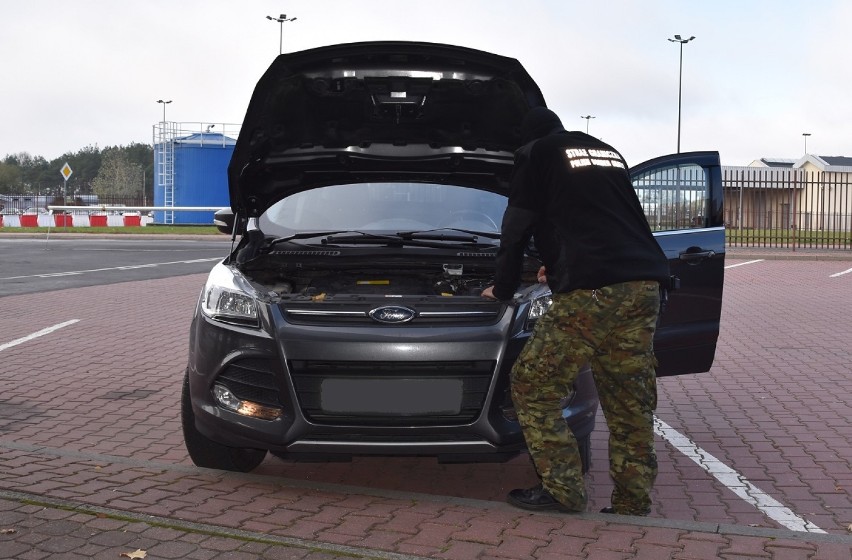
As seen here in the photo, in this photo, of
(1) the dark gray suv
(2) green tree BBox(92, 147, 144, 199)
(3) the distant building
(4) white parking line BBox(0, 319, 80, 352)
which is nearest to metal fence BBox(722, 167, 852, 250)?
(3) the distant building

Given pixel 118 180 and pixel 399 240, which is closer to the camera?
pixel 399 240

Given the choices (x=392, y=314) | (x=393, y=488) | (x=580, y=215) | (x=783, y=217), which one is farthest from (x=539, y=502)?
(x=783, y=217)

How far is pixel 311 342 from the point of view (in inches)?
159

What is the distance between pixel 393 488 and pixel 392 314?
1.02 metres

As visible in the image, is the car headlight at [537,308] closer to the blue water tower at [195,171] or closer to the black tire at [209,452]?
the black tire at [209,452]

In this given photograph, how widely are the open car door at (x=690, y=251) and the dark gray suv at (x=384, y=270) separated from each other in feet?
0.04

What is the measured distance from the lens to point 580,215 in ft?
12.9

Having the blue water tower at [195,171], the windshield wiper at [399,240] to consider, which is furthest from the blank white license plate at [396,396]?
the blue water tower at [195,171]

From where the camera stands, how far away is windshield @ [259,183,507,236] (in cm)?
556

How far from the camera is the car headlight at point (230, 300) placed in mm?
4270

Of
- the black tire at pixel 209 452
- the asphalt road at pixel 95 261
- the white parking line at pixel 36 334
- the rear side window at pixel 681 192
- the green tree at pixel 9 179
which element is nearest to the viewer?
the black tire at pixel 209 452

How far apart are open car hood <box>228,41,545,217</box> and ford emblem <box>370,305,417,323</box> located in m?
1.24

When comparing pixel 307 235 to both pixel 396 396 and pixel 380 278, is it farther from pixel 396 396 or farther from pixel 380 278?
pixel 396 396

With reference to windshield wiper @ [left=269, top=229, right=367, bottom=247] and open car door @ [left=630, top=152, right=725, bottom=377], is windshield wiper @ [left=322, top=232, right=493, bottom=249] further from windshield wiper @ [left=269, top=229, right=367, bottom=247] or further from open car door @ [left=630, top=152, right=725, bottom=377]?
open car door @ [left=630, top=152, right=725, bottom=377]
